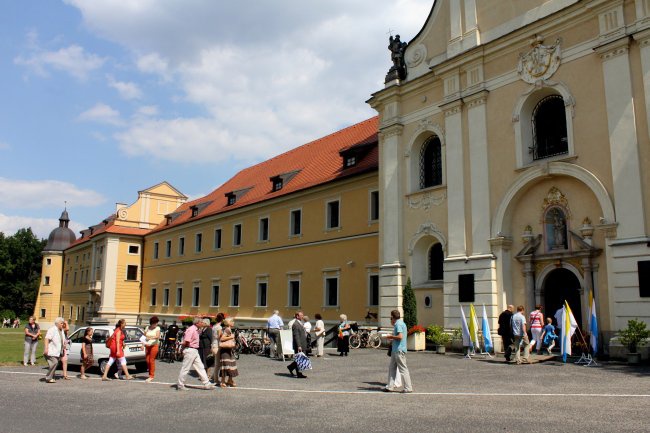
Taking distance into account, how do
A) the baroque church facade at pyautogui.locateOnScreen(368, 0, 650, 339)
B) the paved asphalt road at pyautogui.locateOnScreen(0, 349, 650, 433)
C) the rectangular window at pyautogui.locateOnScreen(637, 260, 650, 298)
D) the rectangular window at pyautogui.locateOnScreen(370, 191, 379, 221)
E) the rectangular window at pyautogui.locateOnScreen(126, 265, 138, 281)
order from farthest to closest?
the rectangular window at pyautogui.locateOnScreen(126, 265, 138, 281)
the rectangular window at pyautogui.locateOnScreen(370, 191, 379, 221)
the baroque church facade at pyautogui.locateOnScreen(368, 0, 650, 339)
the rectangular window at pyautogui.locateOnScreen(637, 260, 650, 298)
the paved asphalt road at pyautogui.locateOnScreen(0, 349, 650, 433)

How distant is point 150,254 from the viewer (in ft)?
170

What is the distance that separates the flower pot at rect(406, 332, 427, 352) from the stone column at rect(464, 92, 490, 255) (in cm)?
352

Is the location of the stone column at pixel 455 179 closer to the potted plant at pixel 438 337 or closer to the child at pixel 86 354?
the potted plant at pixel 438 337

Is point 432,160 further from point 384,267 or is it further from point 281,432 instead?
point 281,432

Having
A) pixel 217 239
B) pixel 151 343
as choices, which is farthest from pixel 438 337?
pixel 217 239

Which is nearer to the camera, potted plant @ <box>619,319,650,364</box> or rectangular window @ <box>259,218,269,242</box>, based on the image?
potted plant @ <box>619,319,650,364</box>

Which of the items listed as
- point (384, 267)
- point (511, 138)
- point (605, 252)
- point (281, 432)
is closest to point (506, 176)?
point (511, 138)

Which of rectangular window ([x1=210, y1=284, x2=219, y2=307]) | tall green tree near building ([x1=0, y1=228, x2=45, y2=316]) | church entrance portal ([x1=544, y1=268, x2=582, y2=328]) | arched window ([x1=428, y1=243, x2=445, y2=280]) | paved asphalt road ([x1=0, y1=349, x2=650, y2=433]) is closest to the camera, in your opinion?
paved asphalt road ([x1=0, y1=349, x2=650, y2=433])

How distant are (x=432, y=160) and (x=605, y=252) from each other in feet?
27.6

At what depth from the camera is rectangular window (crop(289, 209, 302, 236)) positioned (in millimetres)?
33500

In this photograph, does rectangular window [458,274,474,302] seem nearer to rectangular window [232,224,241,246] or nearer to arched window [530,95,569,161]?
arched window [530,95,569,161]

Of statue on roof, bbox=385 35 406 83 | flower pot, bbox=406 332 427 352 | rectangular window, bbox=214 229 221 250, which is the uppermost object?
statue on roof, bbox=385 35 406 83

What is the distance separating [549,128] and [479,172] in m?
2.73

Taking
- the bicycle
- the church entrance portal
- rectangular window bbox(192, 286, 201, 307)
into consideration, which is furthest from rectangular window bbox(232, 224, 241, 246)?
the church entrance portal
